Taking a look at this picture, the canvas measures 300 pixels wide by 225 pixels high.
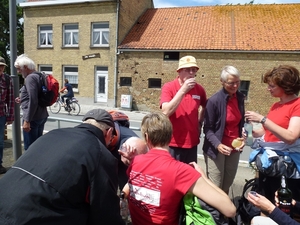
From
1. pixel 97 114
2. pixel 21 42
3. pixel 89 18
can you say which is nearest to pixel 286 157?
pixel 97 114

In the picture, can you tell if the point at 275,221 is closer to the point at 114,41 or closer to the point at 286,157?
the point at 286,157

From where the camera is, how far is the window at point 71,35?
715 inches

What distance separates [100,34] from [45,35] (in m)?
4.91

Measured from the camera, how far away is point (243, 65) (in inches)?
597

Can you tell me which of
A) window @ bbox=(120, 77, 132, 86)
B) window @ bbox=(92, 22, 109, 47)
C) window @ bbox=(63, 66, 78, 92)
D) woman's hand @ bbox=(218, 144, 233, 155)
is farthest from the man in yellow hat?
window @ bbox=(63, 66, 78, 92)

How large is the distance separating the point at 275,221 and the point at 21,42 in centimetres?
3274

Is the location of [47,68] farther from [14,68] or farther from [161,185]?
[161,185]

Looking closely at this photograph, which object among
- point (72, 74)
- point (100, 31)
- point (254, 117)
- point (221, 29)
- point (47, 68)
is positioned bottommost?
point (254, 117)

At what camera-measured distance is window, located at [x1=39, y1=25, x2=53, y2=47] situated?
62.2ft

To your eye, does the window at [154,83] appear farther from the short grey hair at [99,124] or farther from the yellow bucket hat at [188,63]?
the short grey hair at [99,124]

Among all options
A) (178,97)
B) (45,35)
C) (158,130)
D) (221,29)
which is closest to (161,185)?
(158,130)

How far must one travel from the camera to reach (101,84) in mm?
18031

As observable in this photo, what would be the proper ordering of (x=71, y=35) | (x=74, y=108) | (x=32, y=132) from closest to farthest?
(x=32, y=132)
(x=74, y=108)
(x=71, y=35)

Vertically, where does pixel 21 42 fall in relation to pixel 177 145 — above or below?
above
